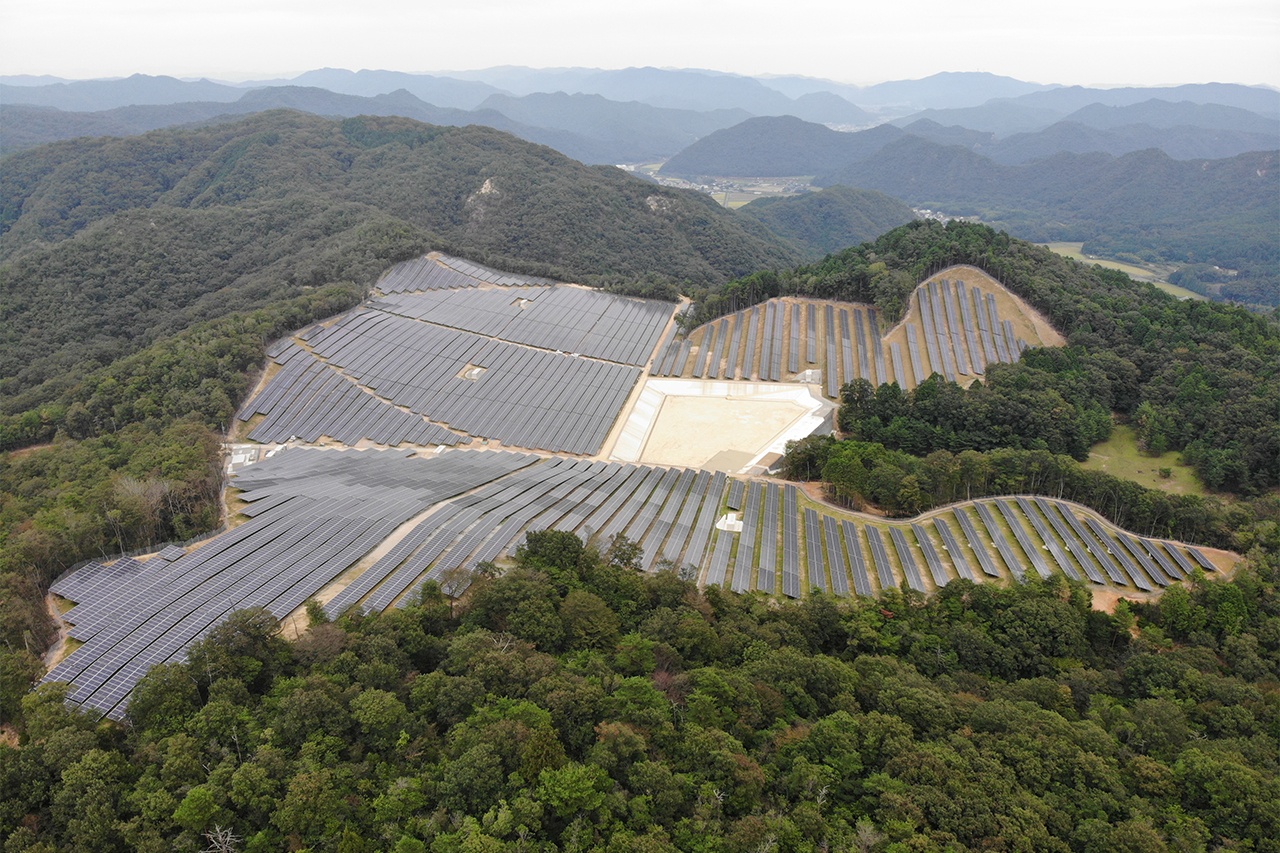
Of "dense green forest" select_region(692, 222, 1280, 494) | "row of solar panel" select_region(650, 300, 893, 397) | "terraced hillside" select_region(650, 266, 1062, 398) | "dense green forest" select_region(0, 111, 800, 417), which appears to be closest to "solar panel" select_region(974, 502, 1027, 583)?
"dense green forest" select_region(692, 222, 1280, 494)

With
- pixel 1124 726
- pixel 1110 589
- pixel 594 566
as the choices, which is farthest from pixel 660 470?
pixel 1124 726

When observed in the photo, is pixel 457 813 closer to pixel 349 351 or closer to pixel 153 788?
pixel 153 788

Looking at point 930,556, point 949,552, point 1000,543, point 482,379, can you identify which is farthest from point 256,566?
point 1000,543

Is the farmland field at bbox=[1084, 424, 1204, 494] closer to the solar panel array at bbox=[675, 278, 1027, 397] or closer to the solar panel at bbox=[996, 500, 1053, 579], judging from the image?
the solar panel array at bbox=[675, 278, 1027, 397]

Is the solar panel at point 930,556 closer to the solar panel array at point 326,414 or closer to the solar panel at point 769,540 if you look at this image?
the solar panel at point 769,540

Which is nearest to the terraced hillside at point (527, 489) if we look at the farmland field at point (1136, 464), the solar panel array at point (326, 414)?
the solar panel array at point (326, 414)

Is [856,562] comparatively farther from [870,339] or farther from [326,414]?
[326,414]

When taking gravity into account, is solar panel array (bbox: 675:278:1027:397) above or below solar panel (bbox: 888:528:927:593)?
above
